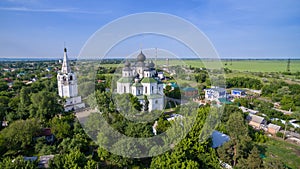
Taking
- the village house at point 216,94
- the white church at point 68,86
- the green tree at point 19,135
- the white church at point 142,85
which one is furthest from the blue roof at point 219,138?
the white church at point 68,86

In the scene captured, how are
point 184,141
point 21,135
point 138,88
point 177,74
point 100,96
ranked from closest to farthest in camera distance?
point 184,141 → point 21,135 → point 100,96 → point 138,88 → point 177,74

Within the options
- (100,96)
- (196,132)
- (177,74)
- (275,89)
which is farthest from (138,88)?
(275,89)

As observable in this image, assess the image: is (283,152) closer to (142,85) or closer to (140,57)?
(142,85)

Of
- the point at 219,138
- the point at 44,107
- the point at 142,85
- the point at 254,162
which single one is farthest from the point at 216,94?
the point at 44,107

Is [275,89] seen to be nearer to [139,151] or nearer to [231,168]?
[231,168]

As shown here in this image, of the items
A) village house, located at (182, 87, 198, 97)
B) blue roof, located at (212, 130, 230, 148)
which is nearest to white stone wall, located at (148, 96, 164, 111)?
blue roof, located at (212, 130, 230, 148)

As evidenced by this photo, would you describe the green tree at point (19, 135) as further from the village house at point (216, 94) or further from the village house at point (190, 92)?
the village house at point (216, 94)

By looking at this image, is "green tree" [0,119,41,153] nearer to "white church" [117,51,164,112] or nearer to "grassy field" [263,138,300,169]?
"white church" [117,51,164,112]
